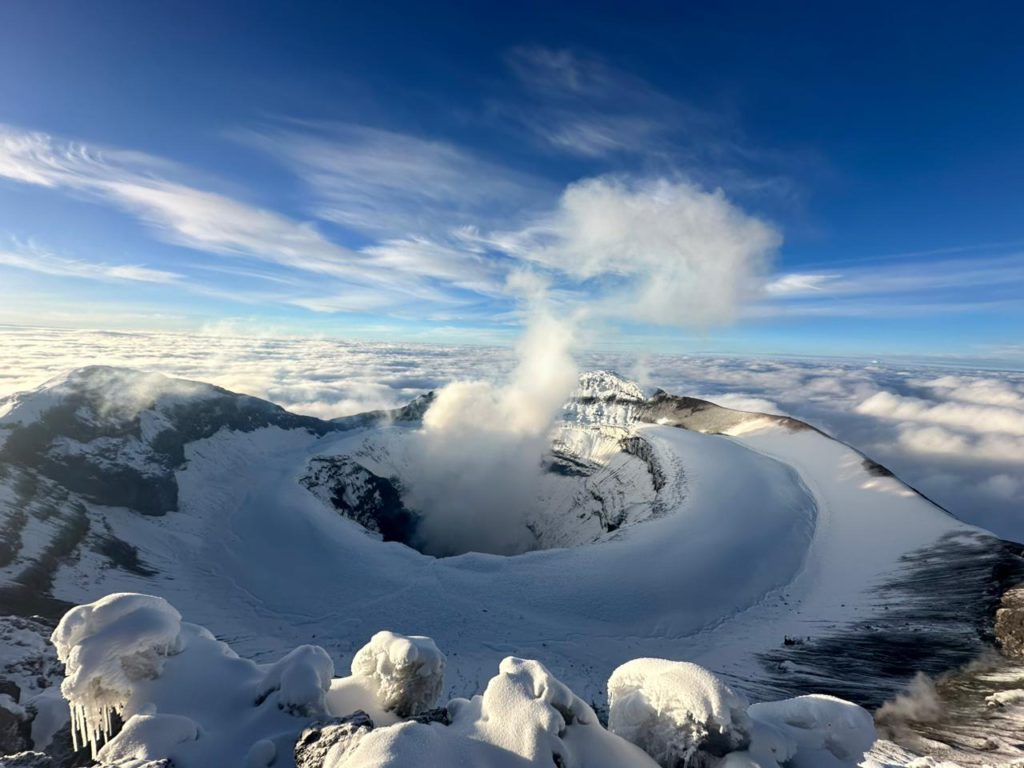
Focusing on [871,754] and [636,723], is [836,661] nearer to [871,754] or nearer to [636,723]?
[871,754]

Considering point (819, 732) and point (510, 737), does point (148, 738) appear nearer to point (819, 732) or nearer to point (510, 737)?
point (510, 737)

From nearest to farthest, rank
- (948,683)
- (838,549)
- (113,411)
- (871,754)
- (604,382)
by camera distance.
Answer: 1. (871,754)
2. (948,683)
3. (838,549)
4. (113,411)
5. (604,382)

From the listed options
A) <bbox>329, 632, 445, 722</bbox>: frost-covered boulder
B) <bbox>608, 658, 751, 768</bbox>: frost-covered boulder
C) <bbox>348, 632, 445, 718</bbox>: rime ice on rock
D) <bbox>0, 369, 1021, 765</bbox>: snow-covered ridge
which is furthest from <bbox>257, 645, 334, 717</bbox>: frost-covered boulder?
<bbox>0, 369, 1021, 765</bbox>: snow-covered ridge

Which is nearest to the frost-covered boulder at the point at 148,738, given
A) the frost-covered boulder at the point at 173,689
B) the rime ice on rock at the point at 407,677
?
the frost-covered boulder at the point at 173,689

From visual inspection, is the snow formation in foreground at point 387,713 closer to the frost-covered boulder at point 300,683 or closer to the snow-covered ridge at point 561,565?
the frost-covered boulder at point 300,683

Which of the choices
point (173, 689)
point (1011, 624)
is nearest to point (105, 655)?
point (173, 689)

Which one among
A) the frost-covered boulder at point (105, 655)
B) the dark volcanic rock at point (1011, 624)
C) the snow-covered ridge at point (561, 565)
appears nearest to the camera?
the frost-covered boulder at point (105, 655)

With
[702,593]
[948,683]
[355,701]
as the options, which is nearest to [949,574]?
[948,683]
